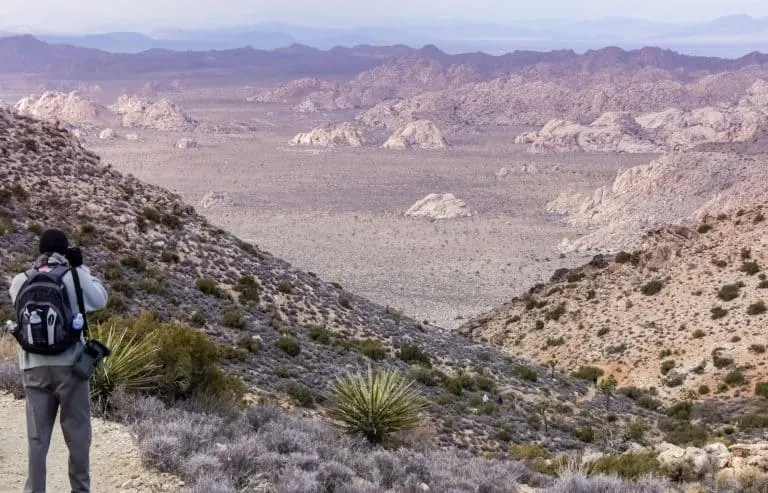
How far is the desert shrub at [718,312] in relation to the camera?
21938 mm

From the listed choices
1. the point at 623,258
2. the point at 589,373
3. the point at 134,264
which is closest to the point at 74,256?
the point at 134,264

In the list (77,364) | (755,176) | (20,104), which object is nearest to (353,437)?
(77,364)

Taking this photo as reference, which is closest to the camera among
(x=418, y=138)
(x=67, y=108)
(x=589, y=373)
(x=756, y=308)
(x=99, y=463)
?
(x=99, y=463)

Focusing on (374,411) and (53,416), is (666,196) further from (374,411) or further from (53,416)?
(53,416)

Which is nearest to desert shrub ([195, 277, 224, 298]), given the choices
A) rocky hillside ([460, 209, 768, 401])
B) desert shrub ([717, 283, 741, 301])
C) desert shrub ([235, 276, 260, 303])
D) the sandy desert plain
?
desert shrub ([235, 276, 260, 303])

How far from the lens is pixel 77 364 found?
4.86m

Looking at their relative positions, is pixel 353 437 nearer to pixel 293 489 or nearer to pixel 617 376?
pixel 293 489

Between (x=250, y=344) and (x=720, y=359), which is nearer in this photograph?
(x=250, y=344)

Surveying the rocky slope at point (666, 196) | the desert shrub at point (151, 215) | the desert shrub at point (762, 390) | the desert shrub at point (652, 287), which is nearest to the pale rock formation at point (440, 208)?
the rocky slope at point (666, 196)

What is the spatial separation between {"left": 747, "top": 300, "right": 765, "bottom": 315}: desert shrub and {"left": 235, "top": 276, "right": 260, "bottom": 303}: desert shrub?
14380 mm

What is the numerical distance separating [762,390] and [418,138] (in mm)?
110331

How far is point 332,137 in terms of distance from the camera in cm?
12512

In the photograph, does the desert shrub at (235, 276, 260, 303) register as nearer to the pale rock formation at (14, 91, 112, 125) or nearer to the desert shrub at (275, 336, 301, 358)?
the desert shrub at (275, 336, 301, 358)

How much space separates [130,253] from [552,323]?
14.9 metres
